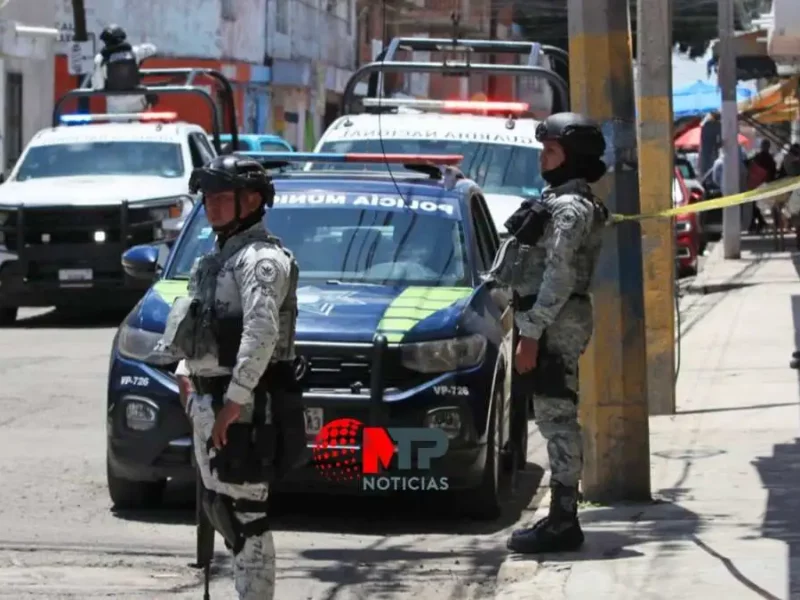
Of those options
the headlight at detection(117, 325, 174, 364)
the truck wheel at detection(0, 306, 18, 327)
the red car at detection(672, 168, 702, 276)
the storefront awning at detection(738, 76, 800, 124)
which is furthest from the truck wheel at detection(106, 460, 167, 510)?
the storefront awning at detection(738, 76, 800, 124)

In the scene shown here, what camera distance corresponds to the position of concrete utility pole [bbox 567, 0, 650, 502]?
8.98 metres

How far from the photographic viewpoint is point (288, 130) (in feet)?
151

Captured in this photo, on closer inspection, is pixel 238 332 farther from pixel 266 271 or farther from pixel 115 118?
pixel 115 118

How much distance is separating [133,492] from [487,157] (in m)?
7.00

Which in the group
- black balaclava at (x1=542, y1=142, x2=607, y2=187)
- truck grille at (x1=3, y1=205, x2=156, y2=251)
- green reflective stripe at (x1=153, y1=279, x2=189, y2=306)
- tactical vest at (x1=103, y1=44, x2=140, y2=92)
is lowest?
green reflective stripe at (x1=153, y1=279, x2=189, y2=306)

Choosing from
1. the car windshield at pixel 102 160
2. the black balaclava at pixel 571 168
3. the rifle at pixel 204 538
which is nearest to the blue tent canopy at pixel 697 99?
the car windshield at pixel 102 160

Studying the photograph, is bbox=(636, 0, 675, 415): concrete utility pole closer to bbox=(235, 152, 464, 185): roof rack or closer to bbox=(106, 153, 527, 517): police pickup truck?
bbox=(106, 153, 527, 517): police pickup truck

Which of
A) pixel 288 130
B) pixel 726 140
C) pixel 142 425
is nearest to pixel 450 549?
pixel 142 425

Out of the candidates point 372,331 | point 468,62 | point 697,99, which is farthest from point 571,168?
point 697,99

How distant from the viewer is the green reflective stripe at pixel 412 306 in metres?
8.74

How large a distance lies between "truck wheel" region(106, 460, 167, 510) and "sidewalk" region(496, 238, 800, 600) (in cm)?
189

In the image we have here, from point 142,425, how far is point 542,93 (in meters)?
13.6

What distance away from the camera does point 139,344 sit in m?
8.94

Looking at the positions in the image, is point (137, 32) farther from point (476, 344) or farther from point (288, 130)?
point (476, 344)
